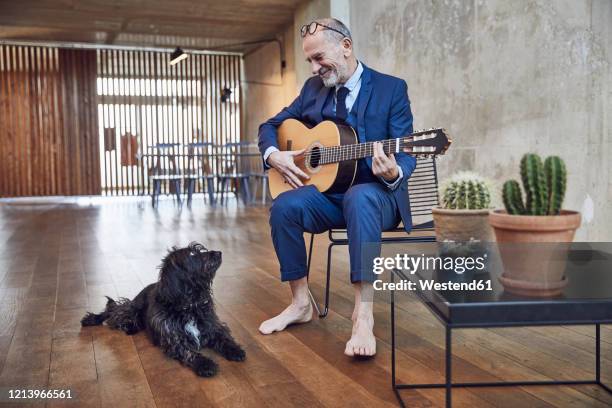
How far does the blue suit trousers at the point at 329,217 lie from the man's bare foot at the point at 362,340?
15cm

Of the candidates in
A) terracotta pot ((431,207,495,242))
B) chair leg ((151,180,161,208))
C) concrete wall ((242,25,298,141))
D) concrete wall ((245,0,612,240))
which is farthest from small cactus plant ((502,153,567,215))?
chair leg ((151,180,161,208))

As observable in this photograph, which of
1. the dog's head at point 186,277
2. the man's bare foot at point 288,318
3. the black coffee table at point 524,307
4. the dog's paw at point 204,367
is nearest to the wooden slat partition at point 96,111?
the man's bare foot at point 288,318

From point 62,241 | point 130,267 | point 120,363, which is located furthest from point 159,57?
point 120,363

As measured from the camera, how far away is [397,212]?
2.32 meters

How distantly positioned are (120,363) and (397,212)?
117 centimetres

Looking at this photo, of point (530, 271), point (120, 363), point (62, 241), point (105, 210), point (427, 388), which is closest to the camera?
point (530, 271)

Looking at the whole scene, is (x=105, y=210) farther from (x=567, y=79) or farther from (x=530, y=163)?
(x=530, y=163)

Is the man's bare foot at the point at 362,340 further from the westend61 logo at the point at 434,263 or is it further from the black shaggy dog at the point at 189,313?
the westend61 logo at the point at 434,263

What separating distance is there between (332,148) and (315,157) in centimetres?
15

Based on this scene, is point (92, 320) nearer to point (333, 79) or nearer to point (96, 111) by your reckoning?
point (333, 79)

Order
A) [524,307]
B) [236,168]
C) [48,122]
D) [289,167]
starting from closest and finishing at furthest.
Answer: [524,307] → [289,167] → [236,168] → [48,122]

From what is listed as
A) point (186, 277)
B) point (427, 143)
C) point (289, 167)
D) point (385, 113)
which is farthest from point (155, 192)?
point (427, 143)

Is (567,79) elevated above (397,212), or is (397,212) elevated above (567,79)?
(567,79)

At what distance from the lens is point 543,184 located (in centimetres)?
112
